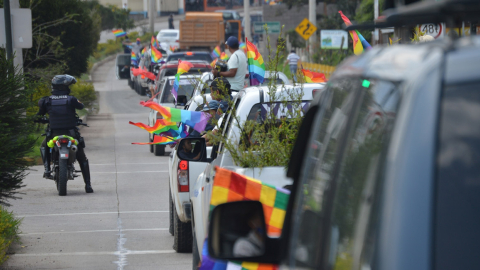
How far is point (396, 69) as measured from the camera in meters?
1.70

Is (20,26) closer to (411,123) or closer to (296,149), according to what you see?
(296,149)

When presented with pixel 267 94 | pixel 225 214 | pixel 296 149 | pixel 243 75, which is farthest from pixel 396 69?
pixel 243 75

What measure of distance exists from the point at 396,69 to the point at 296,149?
1.23 m

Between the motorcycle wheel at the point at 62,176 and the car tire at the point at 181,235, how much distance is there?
394 cm

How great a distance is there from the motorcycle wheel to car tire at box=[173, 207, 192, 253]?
3.94 meters

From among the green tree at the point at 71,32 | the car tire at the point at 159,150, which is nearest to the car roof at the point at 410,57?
the car tire at the point at 159,150

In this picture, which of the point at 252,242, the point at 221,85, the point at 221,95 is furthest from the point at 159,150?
the point at 252,242

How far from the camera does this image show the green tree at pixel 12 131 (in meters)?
6.92

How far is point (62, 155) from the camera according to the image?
11023 millimetres

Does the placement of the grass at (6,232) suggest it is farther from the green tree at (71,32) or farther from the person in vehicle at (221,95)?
the green tree at (71,32)

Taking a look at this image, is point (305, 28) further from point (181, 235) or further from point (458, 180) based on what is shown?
point (458, 180)

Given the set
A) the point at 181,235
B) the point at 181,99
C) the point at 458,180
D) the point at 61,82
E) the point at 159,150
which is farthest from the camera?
the point at 159,150

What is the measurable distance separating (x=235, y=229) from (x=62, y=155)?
29.0ft

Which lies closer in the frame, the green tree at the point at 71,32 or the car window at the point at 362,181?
the car window at the point at 362,181
